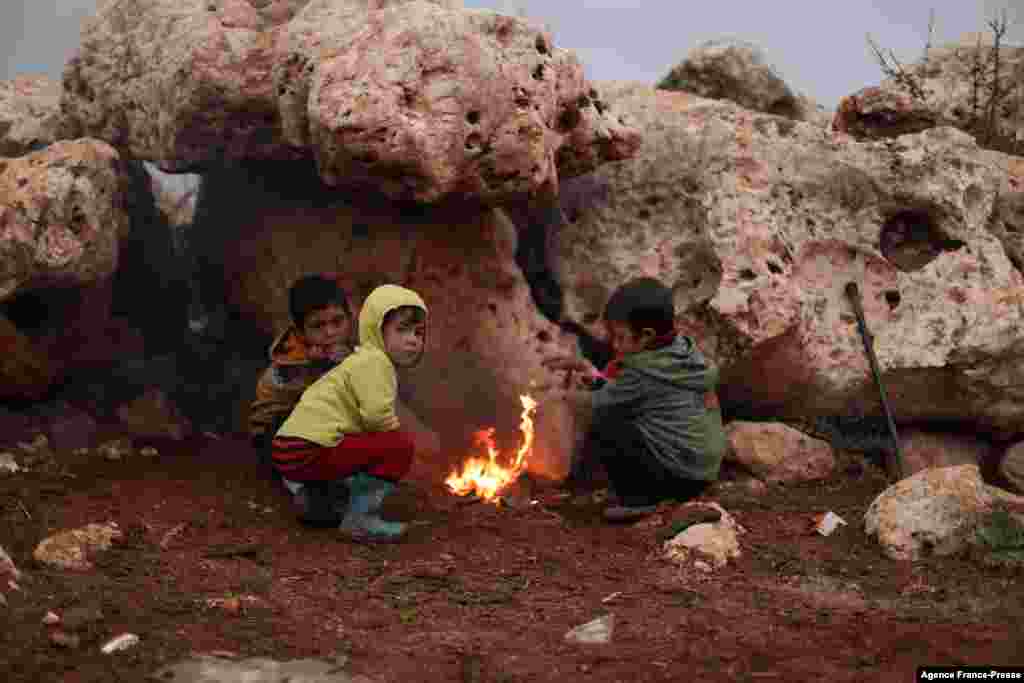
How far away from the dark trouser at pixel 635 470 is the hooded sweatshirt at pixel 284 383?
5.48 ft

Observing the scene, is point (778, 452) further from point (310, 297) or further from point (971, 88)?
point (971, 88)

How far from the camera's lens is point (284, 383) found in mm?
6215

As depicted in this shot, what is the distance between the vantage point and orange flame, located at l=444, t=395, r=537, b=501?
22.2 feet

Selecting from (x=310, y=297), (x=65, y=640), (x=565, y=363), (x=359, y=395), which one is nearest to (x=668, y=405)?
(x=565, y=363)

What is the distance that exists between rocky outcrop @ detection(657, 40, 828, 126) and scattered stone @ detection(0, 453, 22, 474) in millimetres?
6275

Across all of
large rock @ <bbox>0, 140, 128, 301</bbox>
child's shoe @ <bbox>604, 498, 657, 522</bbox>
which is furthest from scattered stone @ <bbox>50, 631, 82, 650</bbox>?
large rock @ <bbox>0, 140, 128, 301</bbox>

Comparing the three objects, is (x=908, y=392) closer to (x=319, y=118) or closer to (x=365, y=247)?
(x=365, y=247)

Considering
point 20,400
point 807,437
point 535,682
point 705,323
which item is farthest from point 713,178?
point 20,400

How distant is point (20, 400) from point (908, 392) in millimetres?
6021

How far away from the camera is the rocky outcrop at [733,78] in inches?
369

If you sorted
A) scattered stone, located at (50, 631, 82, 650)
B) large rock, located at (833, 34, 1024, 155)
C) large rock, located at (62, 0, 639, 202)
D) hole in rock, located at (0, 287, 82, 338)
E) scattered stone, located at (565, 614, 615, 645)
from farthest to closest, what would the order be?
1. large rock, located at (833, 34, 1024, 155)
2. hole in rock, located at (0, 287, 82, 338)
3. large rock, located at (62, 0, 639, 202)
4. scattered stone, located at (565, 614, 615, 645)
5. scattered stone, located at (50, 631, 82, 650)

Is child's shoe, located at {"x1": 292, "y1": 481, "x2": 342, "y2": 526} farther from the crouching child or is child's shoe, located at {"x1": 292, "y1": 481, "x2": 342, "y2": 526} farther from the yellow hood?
the crouching child

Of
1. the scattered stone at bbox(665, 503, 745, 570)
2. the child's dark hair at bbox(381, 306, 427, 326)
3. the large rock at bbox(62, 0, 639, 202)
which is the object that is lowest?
the scattered stone at bbox(665, 503, 745, 570)

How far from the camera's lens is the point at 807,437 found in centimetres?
687
